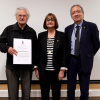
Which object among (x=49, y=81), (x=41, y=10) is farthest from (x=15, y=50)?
(x=41, y=10)

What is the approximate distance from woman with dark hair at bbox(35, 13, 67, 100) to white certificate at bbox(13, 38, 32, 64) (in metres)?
0.15

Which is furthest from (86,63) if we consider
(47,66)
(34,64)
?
(34,64)

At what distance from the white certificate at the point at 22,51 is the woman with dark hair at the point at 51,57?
0.15 metres

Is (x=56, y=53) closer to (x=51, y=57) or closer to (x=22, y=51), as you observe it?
(x=51, y=57)

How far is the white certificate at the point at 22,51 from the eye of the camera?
135 cm

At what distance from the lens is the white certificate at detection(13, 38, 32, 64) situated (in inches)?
53.1

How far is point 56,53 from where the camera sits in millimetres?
1368

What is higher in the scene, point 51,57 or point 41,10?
point 41,10

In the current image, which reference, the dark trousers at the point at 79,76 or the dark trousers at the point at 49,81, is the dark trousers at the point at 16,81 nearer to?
the dark trousers at the point at 49,81

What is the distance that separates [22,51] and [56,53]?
46 centimetres

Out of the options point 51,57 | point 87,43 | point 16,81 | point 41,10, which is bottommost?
point 16,81

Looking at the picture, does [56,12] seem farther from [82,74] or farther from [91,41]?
[82,74]

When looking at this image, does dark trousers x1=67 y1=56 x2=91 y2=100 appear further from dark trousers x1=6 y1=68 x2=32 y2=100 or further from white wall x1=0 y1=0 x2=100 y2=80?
white wall x1=0 y1=0 x2=100 y2=80

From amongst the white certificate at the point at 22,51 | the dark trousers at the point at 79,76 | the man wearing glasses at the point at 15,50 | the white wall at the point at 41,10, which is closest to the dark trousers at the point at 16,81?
the man wearing glasses at the point at 15,50
